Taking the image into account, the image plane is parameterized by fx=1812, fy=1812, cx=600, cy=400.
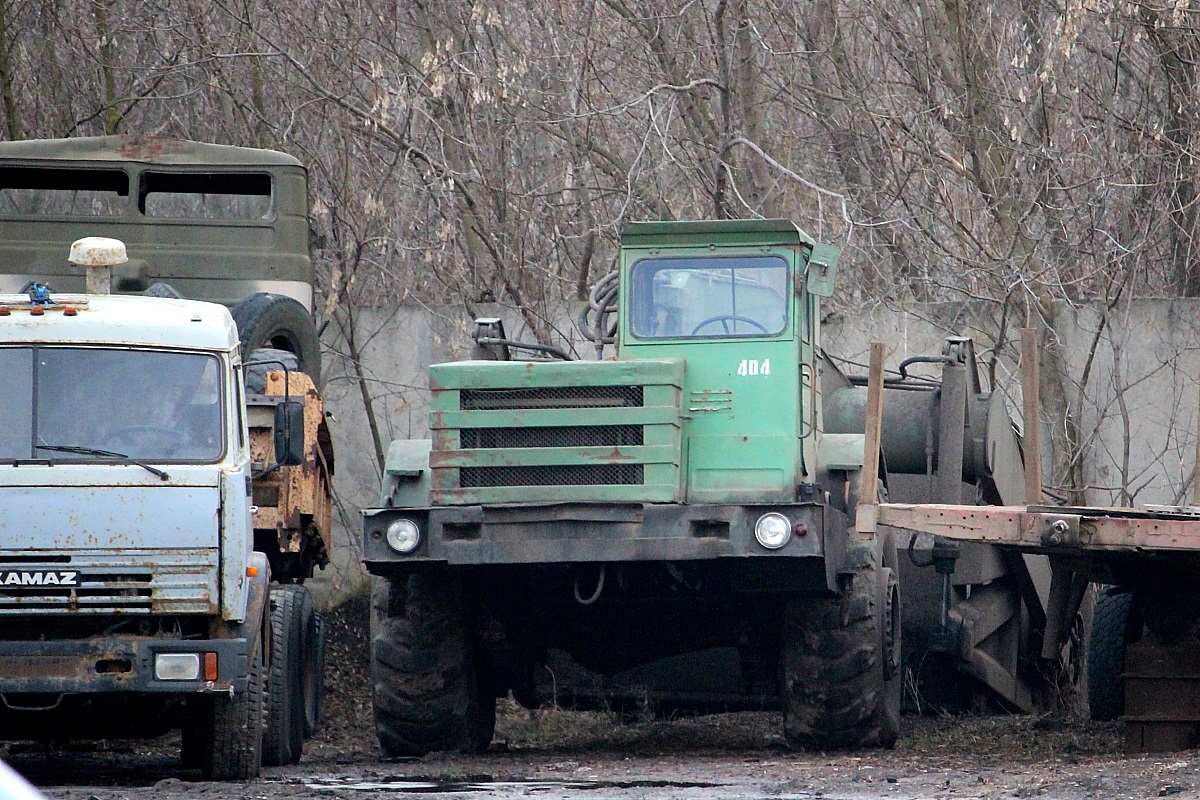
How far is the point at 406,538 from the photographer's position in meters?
8.66

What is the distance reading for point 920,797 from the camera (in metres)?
7.17

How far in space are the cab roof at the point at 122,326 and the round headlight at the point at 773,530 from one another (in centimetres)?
257

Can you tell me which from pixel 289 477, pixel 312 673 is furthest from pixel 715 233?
pixel 312 673

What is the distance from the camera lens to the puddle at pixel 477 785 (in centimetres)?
775

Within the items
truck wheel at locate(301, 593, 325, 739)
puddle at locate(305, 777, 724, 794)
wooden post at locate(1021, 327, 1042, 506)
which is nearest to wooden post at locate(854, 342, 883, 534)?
wooden post at locate(1021, 327, 1042, 506)

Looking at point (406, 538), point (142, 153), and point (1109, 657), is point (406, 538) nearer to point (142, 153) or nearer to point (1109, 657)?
point (1109, 657)

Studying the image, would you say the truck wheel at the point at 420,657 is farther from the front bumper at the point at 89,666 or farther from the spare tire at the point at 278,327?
the spare tire at the point at 278,327

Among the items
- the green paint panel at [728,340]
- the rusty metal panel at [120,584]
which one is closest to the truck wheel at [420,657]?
the green paint panel at [728,340]

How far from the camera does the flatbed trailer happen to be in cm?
784

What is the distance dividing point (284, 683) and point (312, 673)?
47.0 inches

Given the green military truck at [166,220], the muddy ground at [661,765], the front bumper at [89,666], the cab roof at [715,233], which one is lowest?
the muddy ground at [661,765]

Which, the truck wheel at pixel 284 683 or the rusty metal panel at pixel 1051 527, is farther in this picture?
the truck wheel at pixel 284 683

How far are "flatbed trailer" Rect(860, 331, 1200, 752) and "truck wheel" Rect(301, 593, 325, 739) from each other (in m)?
3.63

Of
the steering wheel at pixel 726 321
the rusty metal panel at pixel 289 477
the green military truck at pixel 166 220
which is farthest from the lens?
the green military truck at pixel 166 220
